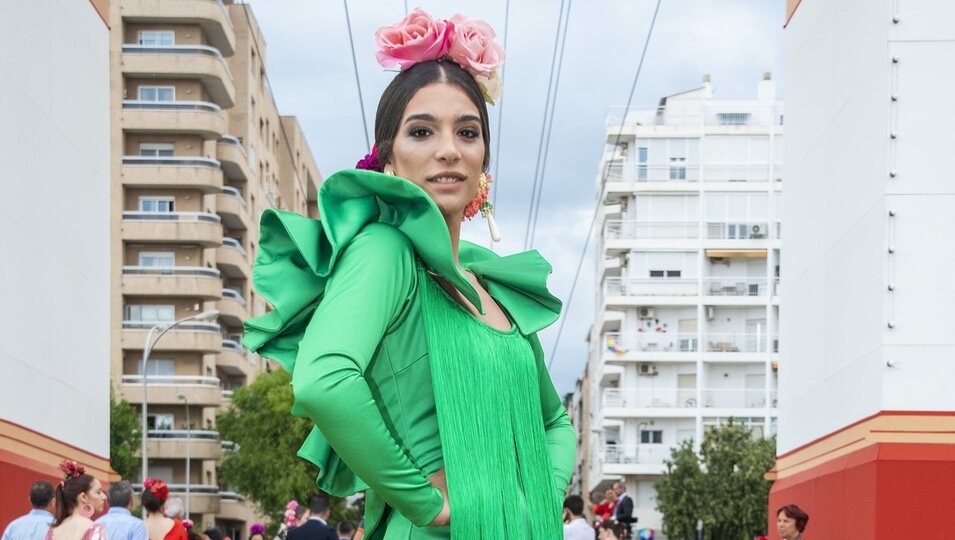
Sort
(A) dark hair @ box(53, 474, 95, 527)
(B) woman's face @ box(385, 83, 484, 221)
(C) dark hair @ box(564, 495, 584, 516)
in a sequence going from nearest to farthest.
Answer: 1. (B) woman's face @ box(385, 83, 484, 221)
2. (A) dark hair @ box(53, 474, 95, 527)
3. (C) dark hair @ box(564, 495, 584, 516)

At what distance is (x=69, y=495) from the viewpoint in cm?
802

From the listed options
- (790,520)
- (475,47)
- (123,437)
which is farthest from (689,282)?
(475,47)

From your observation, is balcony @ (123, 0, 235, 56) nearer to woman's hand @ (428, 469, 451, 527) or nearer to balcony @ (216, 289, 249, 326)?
balcony @ (216, 289, 249, 326)

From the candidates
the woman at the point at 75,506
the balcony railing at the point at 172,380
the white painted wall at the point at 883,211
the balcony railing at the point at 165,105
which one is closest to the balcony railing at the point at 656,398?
the balcony railing at the point at 172,380

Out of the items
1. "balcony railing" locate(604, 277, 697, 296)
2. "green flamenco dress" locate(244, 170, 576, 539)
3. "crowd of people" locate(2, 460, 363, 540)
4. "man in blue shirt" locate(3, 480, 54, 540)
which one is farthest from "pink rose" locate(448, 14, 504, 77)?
"balcony railing" locate(604, 277, 697, 296)

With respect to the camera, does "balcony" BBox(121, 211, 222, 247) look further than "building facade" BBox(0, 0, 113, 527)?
Yes

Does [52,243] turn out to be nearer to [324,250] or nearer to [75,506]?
[75,506]

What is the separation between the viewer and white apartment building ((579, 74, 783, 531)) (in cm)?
6581

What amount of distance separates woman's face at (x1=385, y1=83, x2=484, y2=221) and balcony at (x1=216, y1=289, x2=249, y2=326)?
55037 mm

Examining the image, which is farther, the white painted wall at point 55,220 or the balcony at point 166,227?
the balcony at point 166,227

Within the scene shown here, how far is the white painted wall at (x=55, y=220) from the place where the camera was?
13992mm

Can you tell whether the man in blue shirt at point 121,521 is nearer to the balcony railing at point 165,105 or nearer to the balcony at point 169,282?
the balcony at point 169,282

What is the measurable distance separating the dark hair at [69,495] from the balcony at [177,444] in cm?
4711

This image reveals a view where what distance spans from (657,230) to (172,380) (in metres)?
23.8
